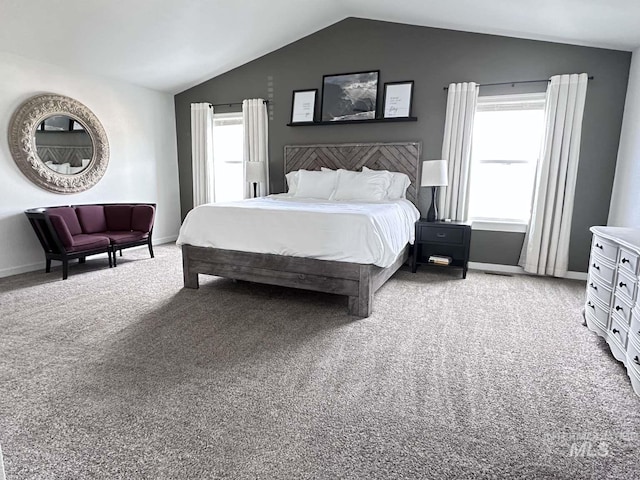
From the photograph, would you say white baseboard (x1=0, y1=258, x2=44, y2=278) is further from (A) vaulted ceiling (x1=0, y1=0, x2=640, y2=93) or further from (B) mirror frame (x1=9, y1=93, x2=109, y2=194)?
(A) vaulted ceiling (x1=0, y1=0, x2=640, y2=93)

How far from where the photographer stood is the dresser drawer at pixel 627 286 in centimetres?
218

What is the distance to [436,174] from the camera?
14.1 ft

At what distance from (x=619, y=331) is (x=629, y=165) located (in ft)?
7.41

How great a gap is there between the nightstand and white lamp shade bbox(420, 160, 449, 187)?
0.47 metres

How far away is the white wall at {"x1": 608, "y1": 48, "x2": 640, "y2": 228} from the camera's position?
3510 mm

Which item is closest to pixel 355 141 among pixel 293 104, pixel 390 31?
pixel 293 104

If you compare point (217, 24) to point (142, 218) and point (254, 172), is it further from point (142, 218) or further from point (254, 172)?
point (142, 218)

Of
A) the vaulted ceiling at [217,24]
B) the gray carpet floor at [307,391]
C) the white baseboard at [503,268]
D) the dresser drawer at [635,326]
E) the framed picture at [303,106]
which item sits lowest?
the gray carpet floor at [307,391]

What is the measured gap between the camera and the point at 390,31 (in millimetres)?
4793

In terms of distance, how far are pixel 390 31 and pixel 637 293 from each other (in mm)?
4152

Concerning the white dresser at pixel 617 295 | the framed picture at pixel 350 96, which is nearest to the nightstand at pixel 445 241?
the white dresser at pixel 617 295

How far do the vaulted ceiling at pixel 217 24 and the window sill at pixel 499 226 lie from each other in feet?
6.74

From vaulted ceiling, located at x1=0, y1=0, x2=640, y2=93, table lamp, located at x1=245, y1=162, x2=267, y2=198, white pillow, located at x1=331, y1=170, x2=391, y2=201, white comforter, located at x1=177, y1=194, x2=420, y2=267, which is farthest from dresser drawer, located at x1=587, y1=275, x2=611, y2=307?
table lamp, located at x1=245, y1=162, x2=267, y2=198

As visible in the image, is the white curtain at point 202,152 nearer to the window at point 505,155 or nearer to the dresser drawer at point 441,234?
the dresser drawer at point 441,234
